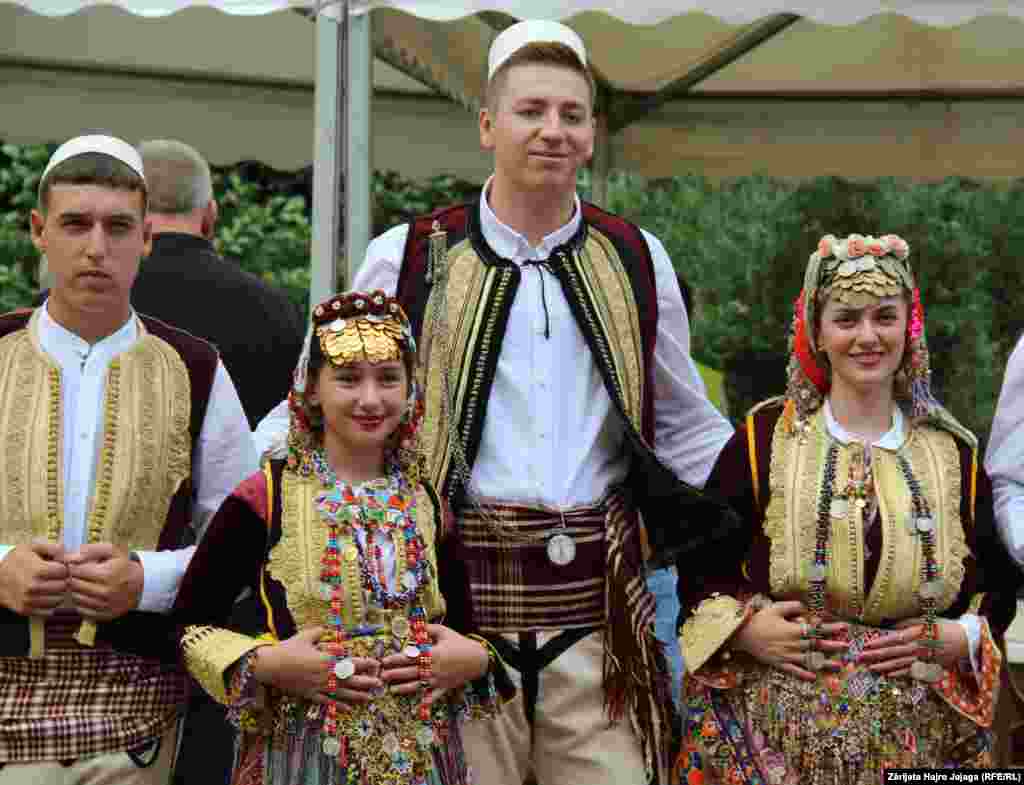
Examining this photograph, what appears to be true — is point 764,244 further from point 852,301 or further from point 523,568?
point 523,568

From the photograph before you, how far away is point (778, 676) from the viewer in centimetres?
348

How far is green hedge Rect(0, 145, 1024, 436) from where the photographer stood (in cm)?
1363

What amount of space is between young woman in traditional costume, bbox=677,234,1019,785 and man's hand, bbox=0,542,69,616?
1.31 meters

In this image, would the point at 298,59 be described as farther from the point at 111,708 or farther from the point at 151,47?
the point at 111,708

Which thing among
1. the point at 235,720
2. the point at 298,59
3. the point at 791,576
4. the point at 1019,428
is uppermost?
the point at 298,59

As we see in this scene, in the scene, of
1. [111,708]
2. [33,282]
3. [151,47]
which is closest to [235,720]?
[111,708]

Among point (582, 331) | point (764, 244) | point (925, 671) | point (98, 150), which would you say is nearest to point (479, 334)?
point (582, 331)

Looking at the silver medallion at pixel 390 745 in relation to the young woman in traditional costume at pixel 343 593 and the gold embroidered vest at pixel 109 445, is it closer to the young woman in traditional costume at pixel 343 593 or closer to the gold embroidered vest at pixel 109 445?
the young woman in traditional costume at pixel 343 593

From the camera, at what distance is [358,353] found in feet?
10.6

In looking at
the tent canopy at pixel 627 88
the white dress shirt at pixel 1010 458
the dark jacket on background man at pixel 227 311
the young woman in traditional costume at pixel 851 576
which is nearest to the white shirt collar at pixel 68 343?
the dark jacket on background man at pixel 227 311

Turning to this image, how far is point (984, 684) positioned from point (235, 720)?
1542mm

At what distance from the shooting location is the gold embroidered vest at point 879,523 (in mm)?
3428

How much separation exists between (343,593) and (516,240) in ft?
3.12

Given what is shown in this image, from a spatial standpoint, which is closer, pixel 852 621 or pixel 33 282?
pixel 852 621
